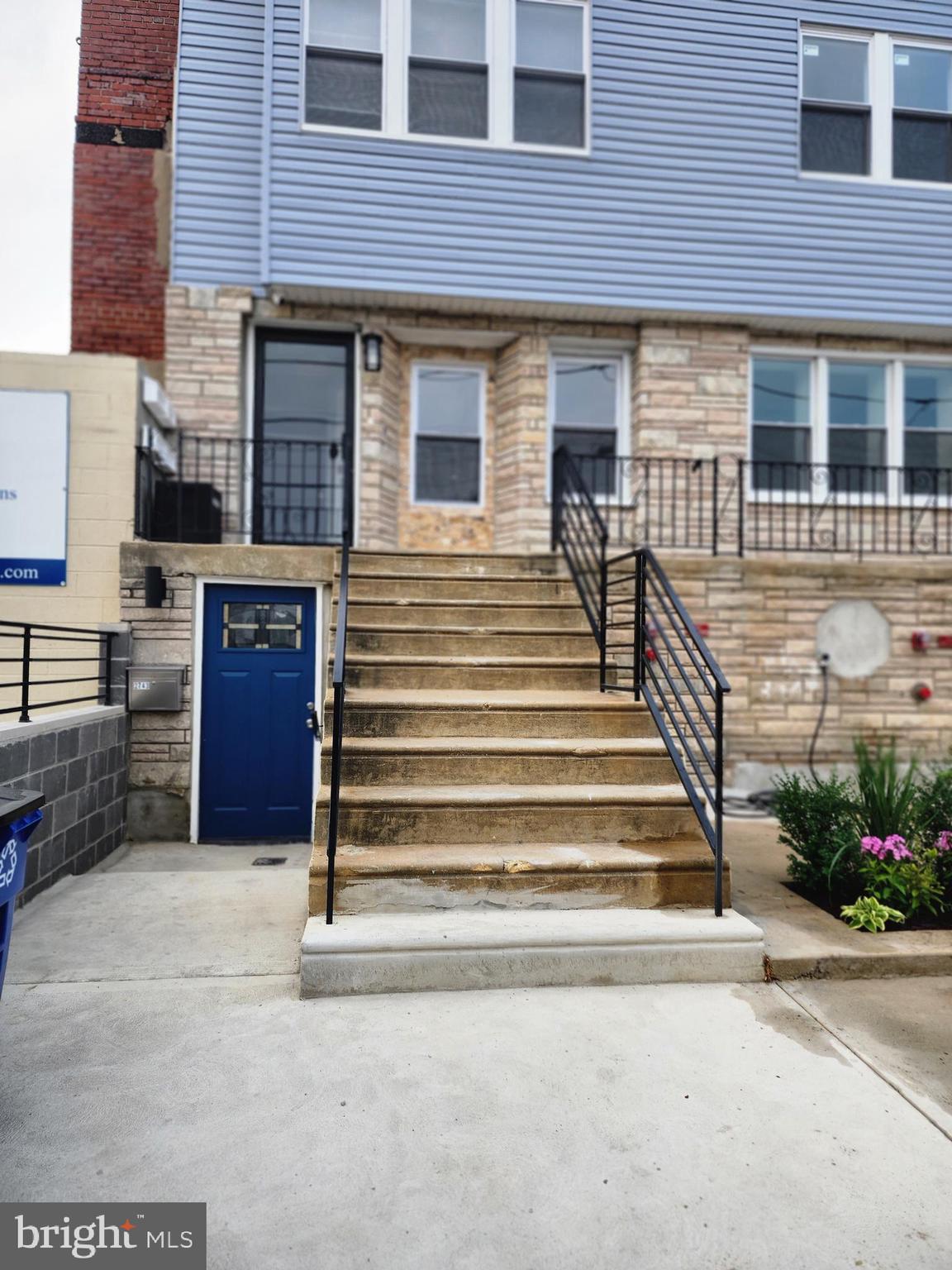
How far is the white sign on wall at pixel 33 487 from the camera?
6016 millimetres

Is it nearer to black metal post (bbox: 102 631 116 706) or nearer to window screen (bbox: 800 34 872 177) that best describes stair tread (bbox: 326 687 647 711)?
black metal post (bbox: 102 631 116 706)

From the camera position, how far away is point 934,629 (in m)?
7.60

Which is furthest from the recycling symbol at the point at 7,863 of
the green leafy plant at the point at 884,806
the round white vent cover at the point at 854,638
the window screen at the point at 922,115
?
the window screen at the point at 922,115

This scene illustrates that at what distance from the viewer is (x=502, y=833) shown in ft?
13.0

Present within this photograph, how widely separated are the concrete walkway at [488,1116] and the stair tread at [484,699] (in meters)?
1.47

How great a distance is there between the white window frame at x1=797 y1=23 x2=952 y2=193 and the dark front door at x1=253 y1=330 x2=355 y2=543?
16.9 feet

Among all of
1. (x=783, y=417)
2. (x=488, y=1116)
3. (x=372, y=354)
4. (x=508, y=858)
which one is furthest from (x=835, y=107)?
(x=488, y=1116)

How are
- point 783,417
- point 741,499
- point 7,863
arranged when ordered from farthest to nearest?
point 783,417, point 741,499, point 7,863

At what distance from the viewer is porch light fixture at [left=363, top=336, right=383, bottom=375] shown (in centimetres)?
788

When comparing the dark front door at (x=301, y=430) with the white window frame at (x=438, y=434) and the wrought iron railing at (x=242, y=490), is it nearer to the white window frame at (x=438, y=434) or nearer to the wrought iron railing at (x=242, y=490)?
the wrought iron railing at (x=242, y=490)

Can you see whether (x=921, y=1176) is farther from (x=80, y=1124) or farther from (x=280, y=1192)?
(x=80, y=1124)

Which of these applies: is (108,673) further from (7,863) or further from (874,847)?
(874,847)

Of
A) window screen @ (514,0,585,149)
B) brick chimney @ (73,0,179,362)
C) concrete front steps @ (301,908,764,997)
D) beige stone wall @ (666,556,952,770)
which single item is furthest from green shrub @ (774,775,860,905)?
brick chimney @ (73,0,179,362)

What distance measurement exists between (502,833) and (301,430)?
A: 5.56 metres
